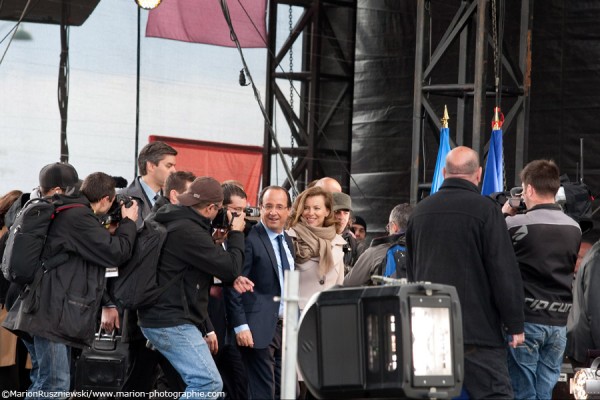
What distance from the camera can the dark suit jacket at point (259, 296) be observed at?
5.95m

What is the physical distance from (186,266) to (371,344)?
1.92 meters

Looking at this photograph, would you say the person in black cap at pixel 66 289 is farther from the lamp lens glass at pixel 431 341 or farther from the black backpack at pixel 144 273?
the lamp lens glass at pixel 431 341

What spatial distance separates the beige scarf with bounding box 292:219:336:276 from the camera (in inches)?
245

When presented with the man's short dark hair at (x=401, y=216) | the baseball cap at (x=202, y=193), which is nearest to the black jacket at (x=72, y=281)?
the baseball cap at (x=202, y=193)

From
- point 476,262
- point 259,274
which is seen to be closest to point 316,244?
point 259,274

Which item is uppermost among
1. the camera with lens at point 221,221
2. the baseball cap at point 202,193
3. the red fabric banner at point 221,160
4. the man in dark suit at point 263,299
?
the red fabric banner at point 221,160

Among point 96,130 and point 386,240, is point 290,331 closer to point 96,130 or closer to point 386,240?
point 386,240

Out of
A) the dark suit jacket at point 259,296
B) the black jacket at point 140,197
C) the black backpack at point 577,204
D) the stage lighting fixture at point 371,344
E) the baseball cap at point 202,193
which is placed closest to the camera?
the stage lighting fixture at point 371,344

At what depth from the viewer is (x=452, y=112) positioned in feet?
32.3

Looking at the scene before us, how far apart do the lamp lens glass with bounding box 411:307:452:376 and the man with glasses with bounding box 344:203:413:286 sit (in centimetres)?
202

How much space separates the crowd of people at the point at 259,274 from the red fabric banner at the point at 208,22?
284 centimetres

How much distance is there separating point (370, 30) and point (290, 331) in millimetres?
7033

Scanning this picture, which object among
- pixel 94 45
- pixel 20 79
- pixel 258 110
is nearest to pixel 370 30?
pixel 258 110

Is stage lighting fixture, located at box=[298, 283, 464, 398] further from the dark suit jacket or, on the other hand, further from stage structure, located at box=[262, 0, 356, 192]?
stage structure, located at box=[262, 0, 356, 192]
